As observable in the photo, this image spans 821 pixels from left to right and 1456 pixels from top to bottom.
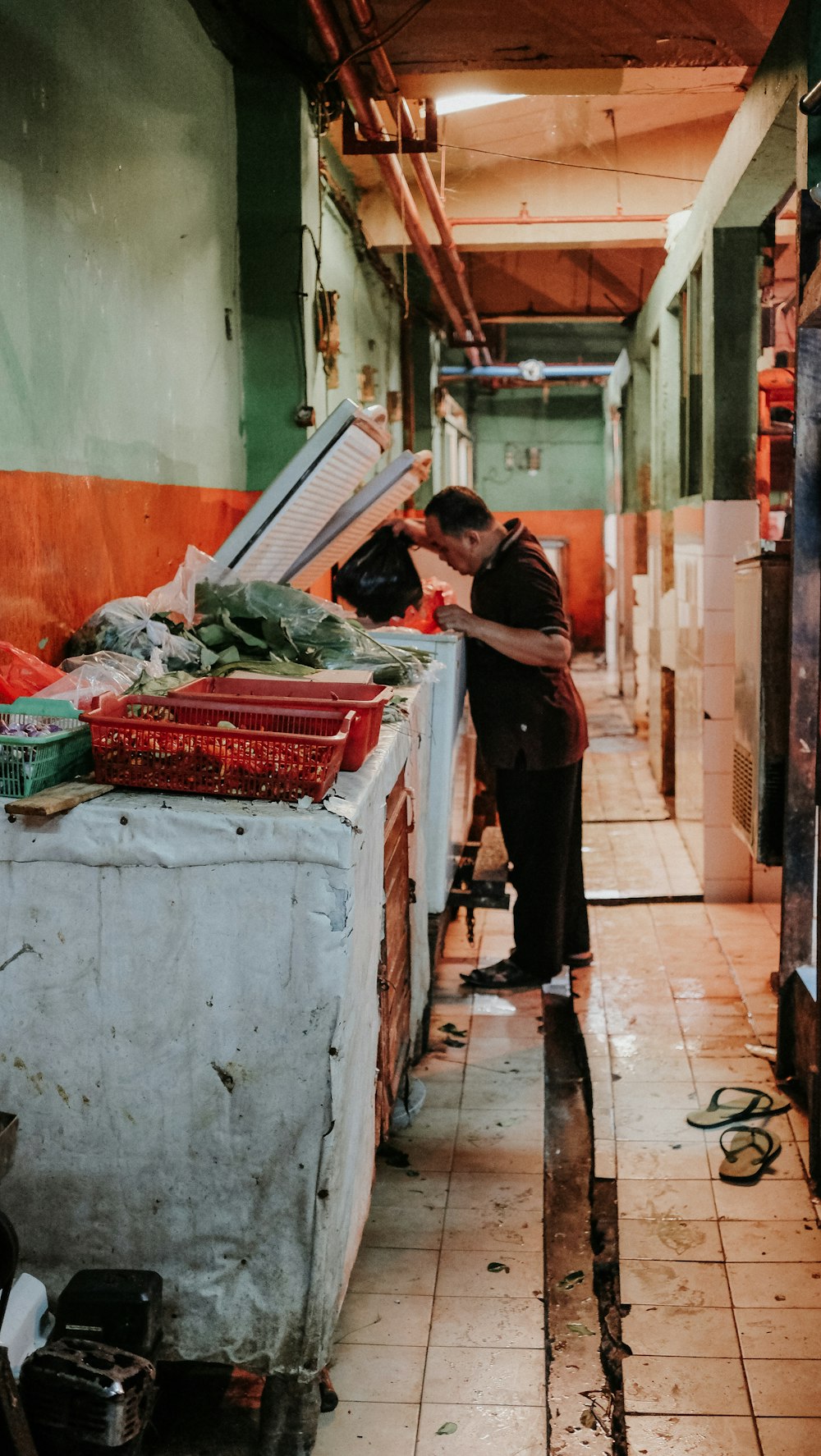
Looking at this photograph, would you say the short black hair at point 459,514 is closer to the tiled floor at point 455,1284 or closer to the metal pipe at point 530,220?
the tiled floor at point 455,1284

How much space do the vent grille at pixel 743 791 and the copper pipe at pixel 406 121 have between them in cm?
308

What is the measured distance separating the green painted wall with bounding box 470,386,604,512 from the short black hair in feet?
47.6

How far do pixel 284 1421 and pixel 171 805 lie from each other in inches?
46.7

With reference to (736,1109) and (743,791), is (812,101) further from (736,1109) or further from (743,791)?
(736,1109)

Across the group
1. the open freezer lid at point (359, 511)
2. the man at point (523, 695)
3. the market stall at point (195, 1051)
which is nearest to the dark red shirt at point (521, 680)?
the man at point (523, 695)

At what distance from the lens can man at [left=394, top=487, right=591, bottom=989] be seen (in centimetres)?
437

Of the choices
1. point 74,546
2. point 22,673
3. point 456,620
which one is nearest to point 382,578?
point 456,620

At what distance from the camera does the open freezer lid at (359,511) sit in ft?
14.2

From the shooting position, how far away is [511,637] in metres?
4.30

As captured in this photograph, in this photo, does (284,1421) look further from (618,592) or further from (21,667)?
(618,592)

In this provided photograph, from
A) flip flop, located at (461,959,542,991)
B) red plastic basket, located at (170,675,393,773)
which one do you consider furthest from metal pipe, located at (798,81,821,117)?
flip flop, located at (461,959,542,991)

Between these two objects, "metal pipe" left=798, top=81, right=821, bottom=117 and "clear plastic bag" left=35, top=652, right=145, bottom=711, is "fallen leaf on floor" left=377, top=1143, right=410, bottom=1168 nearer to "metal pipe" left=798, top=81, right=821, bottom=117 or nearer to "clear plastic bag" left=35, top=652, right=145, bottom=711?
"clear plastic bag" left=35, top=652, right=145, bottom=711

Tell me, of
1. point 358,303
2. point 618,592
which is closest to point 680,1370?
point 358,303

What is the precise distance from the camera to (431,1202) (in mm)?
3256
